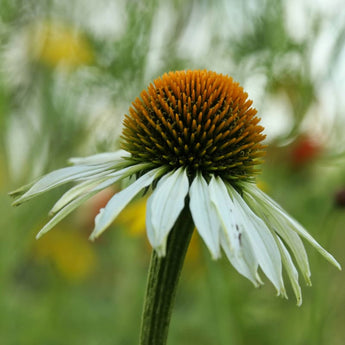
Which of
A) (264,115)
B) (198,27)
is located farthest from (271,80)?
(198,27)

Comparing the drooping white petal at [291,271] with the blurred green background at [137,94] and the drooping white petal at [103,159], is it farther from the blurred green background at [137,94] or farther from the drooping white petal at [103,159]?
the blurred green background at [137,94]

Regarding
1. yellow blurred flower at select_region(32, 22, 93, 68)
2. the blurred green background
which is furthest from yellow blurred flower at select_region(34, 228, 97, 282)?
yellow blurred flower at select_region(32, 22, 93, 68)

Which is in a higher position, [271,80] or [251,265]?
[271,80]

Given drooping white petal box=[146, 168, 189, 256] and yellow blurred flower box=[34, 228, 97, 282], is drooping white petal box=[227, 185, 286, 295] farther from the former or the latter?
yellow blurred flower box=[34, 228, 97, 282]

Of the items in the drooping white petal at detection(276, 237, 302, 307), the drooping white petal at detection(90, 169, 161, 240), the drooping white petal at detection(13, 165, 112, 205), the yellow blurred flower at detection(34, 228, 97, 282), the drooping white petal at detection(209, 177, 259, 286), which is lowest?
the drooping white petal at detection(276, 237, 302, 307)

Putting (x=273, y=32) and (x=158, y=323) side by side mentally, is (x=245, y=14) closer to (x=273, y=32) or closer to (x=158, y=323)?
(x=273, y=32)

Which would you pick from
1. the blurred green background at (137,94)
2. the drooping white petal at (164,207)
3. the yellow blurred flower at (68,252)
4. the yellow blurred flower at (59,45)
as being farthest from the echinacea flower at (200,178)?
the yellow blurred flower at (68,252)
